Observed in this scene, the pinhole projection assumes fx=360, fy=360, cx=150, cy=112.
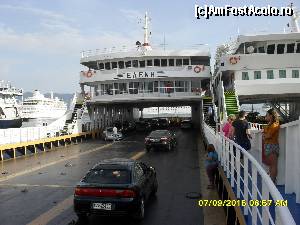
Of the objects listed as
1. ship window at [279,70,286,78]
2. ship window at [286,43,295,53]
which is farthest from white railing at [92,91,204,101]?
ship window at [286,43,295,53]

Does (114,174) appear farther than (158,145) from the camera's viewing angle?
No

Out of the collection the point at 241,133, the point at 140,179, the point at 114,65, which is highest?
the point at 114,65

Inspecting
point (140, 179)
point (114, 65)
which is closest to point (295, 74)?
point (114, 65)

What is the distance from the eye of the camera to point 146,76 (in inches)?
1515

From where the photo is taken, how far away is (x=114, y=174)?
30.8 feet

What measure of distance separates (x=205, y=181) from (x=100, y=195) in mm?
6723

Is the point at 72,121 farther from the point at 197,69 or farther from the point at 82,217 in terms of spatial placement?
the point at 82,217

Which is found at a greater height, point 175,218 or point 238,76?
point 238,76

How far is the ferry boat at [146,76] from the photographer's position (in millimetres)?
38625

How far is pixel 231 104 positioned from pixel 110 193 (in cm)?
2241

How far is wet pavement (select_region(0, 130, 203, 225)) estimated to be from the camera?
9.75 meters

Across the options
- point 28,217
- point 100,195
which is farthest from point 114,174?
point 28,217

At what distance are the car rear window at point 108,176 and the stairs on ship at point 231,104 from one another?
67.4ft

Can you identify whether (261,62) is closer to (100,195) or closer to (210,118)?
(210,118)
